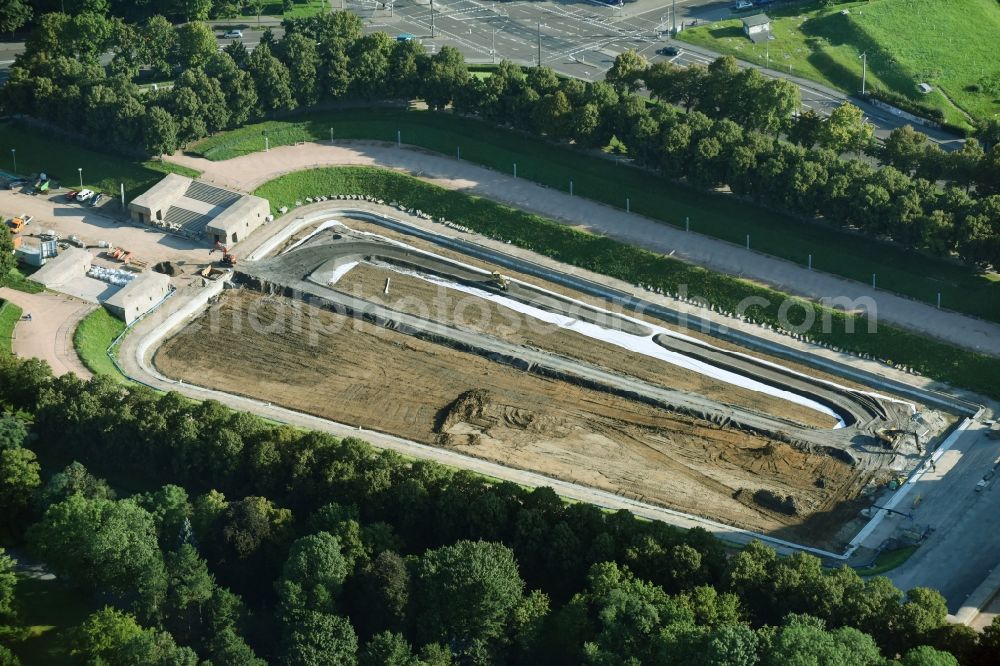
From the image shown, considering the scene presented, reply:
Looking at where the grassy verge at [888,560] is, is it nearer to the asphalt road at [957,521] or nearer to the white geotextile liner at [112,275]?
the asphalt road at [957,521]

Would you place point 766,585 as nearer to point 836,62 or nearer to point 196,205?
point 196,205

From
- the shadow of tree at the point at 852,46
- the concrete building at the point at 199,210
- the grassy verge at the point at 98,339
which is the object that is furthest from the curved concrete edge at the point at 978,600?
the shadow of tree at the point at 852,46

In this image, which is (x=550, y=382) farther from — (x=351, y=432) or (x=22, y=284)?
(x=22, y=284)

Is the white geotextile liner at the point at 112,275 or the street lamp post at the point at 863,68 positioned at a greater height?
the street lamp post at the point at 863,68

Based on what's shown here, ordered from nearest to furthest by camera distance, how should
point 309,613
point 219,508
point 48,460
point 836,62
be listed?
point 309,613 < point 219,508 < point 48,460 < point 836,62

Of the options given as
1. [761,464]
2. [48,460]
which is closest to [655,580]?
[761,464]
